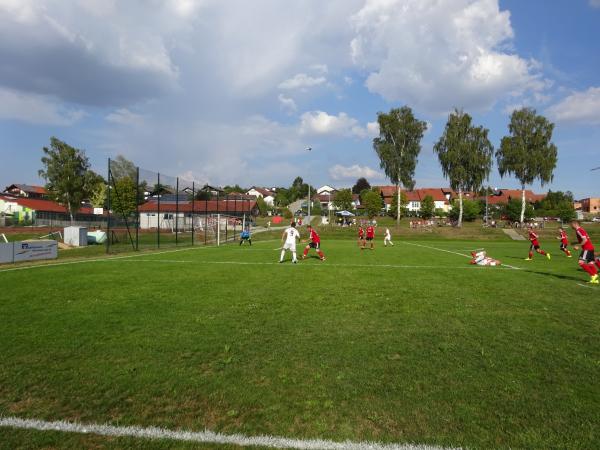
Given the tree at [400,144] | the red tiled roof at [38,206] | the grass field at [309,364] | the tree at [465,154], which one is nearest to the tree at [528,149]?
the tree at [465,154]

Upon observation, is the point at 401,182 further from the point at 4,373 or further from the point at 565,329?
the point at 4,373

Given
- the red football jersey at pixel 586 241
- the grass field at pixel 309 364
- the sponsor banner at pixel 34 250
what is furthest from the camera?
the sponsor banner at pixel 34 250

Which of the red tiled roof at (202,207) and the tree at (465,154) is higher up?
the tree at (465,154)

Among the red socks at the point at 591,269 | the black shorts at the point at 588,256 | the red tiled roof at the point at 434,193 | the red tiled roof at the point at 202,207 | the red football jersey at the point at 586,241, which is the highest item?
the red tiled roof at the point at 434,193

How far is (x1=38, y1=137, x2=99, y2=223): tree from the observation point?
5297cm

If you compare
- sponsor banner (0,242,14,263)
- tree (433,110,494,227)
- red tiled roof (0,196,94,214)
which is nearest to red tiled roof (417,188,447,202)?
tree (433,110,494,227)

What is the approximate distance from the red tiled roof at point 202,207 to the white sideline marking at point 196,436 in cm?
2507

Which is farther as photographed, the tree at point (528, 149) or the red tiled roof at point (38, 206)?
the red tiled roof at point (38, 206)

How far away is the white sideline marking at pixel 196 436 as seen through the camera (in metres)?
3.14

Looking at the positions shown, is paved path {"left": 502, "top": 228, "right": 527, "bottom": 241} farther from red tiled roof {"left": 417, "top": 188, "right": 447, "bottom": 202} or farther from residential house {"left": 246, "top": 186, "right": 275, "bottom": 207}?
residential house {"left": 246, "top": 186, "right": 275, "bottom": 207}

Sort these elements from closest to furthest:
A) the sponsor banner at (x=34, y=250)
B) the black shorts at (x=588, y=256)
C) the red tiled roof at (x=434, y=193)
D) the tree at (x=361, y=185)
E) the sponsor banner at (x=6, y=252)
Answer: the black shorts at (x=588, y=256)
the sponsor banner at (x=6, y=252)
the sponsor banner at (x=34, y=250)
the red tiled roof at (x=434, y=193)
the tree at (x=361, y=185)

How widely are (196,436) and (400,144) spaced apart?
182 ft

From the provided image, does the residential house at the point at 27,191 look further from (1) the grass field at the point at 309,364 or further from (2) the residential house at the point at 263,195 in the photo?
(1) the grass field at the point at 309,364

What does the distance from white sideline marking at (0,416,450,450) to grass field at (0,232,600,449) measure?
8 cm
